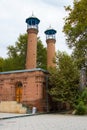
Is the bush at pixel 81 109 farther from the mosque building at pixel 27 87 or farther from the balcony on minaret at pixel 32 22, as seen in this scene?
the balcony on minaret at pixel 32 22

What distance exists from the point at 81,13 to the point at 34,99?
1033 cm

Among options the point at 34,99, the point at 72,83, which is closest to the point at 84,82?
the point at 72,83

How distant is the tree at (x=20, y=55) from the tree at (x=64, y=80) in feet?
65.9

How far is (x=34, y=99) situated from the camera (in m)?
28.3

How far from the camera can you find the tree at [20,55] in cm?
4816

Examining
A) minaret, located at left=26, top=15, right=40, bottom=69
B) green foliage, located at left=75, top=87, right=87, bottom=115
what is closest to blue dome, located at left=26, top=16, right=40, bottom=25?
minaret, located at left=26, top=15, right=40, bottom=69

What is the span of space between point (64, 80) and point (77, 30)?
554 cm

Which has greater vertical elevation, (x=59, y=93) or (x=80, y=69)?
(x=80, y=69)

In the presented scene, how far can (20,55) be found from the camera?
48969mm

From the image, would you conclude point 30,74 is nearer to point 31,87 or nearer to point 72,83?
point 31,87

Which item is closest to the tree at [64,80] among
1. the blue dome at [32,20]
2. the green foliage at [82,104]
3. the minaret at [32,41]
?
the green foliage at [82,104]

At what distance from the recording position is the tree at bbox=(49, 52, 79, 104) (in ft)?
87.7

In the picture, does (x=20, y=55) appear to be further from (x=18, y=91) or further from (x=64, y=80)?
(x=64, y=80)

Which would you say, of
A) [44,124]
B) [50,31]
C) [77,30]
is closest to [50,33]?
[50,31]
